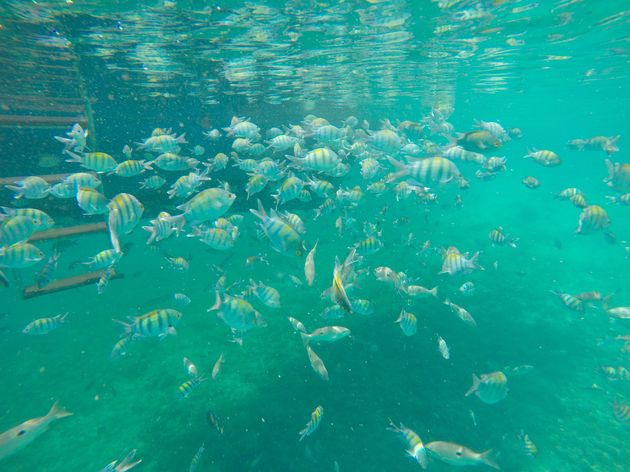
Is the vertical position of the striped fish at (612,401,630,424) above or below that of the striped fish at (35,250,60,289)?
below

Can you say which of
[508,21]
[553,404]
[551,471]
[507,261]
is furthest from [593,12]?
[551,471]

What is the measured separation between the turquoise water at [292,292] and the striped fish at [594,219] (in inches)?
181

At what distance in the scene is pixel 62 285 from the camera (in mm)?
10523

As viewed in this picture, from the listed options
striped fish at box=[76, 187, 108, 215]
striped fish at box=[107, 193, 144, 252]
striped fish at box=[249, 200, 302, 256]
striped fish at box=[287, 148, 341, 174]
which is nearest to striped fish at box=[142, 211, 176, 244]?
striped fish at box=[76, 187, 108, 215]

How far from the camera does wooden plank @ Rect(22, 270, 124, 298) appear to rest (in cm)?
1007

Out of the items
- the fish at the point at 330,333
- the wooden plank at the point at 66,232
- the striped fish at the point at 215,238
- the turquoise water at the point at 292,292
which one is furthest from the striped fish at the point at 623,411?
the wooden plank at the point at 66,232

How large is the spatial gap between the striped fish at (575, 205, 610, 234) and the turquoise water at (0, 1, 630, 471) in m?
4.60

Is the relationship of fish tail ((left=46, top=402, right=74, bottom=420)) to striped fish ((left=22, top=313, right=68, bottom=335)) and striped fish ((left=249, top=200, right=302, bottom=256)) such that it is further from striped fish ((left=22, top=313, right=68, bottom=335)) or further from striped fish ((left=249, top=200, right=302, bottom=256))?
striped fish ((left=249, top=200, right=302, bottom=256))

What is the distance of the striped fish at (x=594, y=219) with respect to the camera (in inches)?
324

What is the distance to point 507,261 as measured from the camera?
19547 millimetres

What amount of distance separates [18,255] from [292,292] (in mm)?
10281

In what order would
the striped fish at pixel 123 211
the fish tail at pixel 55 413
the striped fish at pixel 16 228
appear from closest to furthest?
the fish tail at pixel 55 413, the striped fish at pixel 123 211, the striped fish at pixel 16 228

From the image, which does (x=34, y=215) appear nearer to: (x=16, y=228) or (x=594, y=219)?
(x=16, y=228)

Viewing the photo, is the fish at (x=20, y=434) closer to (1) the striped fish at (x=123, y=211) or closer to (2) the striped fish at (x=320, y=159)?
(1) the striped fish at (x=123, y=211)
